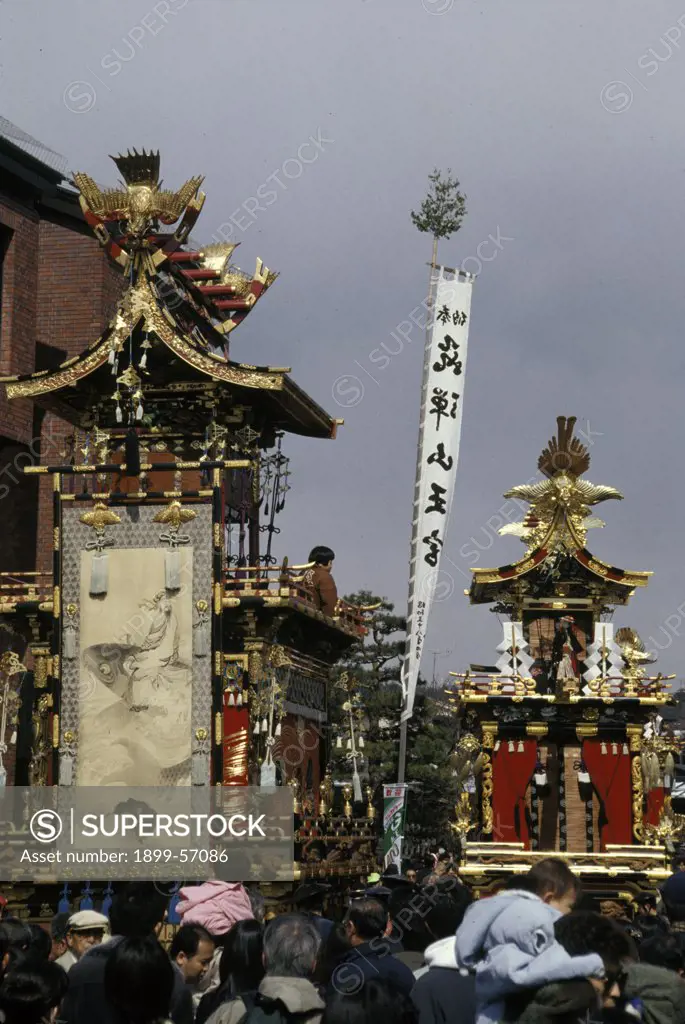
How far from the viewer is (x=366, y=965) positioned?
8.77m

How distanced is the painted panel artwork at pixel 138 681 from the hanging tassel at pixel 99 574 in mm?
130

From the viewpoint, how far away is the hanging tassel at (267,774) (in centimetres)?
2753

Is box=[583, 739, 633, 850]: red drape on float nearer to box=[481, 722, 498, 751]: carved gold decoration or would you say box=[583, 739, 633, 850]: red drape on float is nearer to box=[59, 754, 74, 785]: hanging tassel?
box=[481, 722, 498, 751]: carved gold decoration

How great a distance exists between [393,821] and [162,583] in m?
7.17

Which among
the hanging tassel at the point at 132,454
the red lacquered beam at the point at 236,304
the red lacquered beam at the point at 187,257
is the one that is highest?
the red lacquered beam at the point at 187,257

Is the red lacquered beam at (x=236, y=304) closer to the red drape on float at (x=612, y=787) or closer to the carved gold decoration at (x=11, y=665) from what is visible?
the carved gold decoration at (x=11, y=665)

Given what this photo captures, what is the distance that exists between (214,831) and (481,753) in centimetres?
610

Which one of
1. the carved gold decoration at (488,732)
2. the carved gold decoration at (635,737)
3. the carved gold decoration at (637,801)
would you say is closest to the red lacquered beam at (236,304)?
the carved gold decoration at (488,732)

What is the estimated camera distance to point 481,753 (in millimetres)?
30344

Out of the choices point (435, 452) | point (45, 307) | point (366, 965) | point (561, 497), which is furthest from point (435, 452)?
point (366, 965)

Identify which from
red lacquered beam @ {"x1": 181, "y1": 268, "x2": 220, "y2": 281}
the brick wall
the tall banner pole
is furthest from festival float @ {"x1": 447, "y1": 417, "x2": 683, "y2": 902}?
the brick wall

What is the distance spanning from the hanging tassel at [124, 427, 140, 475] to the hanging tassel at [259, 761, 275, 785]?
229 inches

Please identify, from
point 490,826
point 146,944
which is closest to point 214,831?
point 490,826

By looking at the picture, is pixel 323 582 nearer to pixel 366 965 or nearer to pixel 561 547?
pixel 561 547
